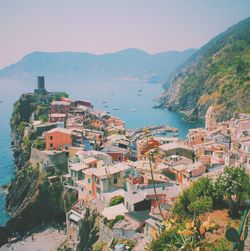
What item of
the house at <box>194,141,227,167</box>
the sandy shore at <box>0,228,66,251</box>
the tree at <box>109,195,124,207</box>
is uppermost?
the house at <box>194,141,227,167</box>

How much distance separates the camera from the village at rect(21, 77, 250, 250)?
21.1 meters

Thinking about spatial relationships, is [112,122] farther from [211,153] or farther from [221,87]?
[221,87]

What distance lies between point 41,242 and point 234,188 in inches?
664

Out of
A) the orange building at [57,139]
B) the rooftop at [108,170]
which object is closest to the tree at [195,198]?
the rooftop at [108,170]

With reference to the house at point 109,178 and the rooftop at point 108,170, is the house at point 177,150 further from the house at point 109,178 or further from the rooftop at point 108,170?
the house at point 109,178

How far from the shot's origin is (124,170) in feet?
86.0

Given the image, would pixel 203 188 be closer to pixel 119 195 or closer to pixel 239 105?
pixel 119 195

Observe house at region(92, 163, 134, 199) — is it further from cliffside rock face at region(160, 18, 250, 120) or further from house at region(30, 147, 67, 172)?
cliffside rock face at region(160, 18, 250, 120)

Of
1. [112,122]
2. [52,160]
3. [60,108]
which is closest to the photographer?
[52,160]

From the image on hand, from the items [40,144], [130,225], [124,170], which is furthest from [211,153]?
[40,144]

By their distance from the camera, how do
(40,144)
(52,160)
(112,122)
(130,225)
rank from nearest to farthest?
(130,225)
(52,160)
(40,144)
(112,122)

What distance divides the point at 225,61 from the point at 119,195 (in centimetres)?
9051

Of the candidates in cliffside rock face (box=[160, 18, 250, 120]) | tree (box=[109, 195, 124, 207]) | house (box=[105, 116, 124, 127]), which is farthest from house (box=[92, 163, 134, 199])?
cliffside rock face (box=[160, 18, 250, 120])

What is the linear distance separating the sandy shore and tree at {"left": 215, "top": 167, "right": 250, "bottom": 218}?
14.5m
